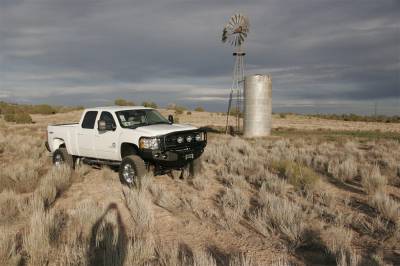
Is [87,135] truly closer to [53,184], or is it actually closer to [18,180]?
[53,184]

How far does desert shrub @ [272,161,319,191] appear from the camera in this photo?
9672 millimetres

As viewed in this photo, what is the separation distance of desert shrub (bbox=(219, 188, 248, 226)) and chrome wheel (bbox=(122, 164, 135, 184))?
2432 millimetres

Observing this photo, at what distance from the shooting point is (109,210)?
7.45 m

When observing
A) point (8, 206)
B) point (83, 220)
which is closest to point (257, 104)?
point (8, 206)

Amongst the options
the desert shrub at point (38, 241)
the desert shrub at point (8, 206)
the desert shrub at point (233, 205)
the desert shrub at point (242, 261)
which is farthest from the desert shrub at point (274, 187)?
the desert shrub at point (8, 206)

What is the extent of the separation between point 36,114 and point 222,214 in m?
54.2

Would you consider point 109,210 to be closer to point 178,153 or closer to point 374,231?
point 178,153

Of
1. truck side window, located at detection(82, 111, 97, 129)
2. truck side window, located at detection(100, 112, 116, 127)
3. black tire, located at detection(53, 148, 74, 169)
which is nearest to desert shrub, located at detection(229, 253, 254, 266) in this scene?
truck side window, located at detection(100, 112, 116, 127)

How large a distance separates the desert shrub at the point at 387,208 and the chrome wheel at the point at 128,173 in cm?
573

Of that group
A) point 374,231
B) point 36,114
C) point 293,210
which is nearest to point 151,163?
point 293,210

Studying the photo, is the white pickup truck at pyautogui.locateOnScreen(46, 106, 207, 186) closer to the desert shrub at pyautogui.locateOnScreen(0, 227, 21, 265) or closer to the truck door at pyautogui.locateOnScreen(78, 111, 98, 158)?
the truck door at pyautogui.locateOnScreen(78, 111, 98, 158)

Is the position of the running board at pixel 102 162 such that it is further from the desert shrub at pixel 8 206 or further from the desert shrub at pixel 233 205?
the desert shrub at pixel 233 205

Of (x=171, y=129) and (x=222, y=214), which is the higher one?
(x=171, y=129)

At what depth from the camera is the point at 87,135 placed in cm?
1094
